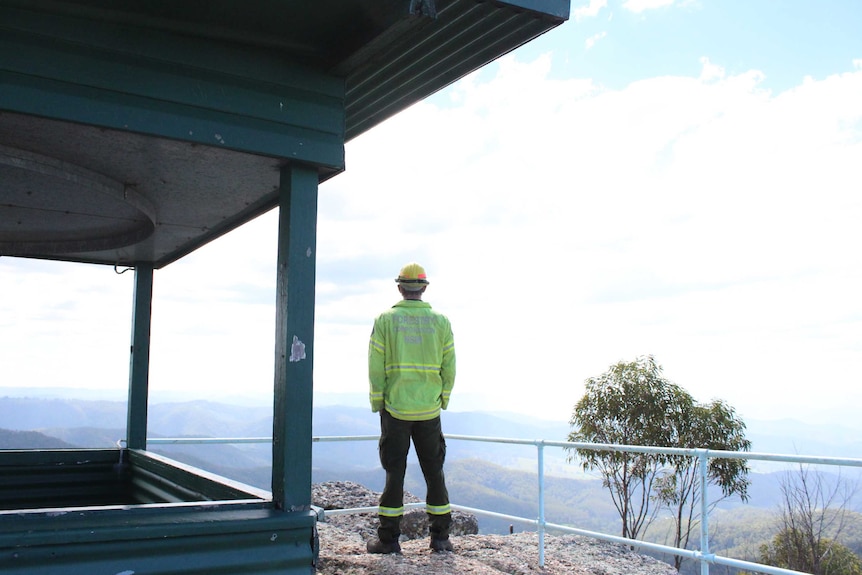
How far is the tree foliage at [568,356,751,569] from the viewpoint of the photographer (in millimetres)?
13344

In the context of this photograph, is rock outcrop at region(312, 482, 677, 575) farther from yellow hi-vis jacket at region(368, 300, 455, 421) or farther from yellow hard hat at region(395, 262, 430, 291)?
yellow hard hat at region(395, 262, 430, 291)

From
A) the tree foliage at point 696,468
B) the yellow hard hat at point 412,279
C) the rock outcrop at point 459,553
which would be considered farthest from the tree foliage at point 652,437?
the yellow hard hat at point 412,279

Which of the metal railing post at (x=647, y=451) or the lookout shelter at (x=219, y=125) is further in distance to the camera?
the metal railing post at (x=647, y=451)

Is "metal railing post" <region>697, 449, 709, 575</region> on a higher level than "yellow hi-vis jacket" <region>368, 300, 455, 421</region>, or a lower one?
lower

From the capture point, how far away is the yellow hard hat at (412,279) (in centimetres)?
529

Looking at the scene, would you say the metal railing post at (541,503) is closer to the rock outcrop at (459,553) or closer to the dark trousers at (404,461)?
the rock outcrop at (459,553)

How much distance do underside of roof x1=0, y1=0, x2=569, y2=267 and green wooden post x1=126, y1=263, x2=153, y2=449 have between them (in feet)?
5.09

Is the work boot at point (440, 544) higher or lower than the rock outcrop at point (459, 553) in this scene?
higher

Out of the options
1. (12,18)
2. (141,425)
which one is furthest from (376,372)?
(12,18)

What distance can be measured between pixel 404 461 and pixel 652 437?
920 centimetres

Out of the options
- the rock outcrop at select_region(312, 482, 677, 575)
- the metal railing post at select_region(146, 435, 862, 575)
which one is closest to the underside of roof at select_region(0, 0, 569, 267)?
the metal railing post at select_region(146, 435, 862, 575)

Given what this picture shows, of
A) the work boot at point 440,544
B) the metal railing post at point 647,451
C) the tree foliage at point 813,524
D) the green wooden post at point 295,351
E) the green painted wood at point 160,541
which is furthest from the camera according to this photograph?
the tree foliage at point 813,524

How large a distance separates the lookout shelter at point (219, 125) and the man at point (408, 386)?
68.7 inches

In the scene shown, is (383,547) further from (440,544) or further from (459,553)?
(459,553)
